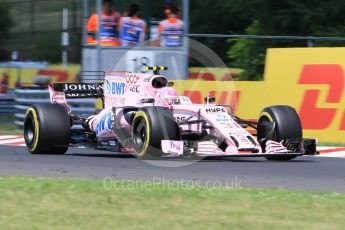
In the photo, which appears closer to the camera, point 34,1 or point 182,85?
point 182,85

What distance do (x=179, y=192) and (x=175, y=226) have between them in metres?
1.40

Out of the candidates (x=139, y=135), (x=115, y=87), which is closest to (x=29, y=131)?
(x=115, y=87)

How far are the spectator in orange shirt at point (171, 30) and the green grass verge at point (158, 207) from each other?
356 inches

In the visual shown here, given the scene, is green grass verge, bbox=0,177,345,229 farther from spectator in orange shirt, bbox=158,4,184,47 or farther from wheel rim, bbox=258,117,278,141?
spectator in orange shirt, bbox=158,4,184,47

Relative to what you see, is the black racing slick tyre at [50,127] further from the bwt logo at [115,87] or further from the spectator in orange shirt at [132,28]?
the spectator in orange shirt at [132,28]

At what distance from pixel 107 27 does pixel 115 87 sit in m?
5.47

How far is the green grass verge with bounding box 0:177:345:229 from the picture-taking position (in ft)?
20.0

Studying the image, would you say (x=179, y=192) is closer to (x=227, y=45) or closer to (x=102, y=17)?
(x=102, y=17)

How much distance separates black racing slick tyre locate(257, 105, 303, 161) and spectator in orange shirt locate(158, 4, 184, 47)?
606 centimetres

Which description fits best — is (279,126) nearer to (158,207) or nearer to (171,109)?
(171,109)

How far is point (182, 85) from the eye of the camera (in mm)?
15305

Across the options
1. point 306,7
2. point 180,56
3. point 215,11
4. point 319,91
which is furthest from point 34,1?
point 319,91

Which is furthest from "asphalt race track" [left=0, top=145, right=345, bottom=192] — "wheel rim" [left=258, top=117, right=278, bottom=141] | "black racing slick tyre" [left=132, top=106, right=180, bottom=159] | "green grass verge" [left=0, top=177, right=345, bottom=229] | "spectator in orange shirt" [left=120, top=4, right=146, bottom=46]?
"spectator in orange shirt" [left=120, top=4, right=146, bottom=46]

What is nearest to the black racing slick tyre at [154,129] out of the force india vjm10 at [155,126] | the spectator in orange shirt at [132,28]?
the force india vjm10 at [155,126]
